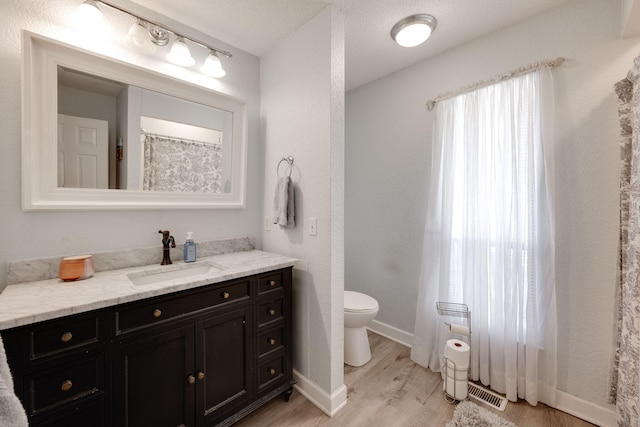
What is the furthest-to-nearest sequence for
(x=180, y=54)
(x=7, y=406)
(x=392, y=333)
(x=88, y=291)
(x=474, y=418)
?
(x=392, y=333), (x=180, y=54), (x=474, y=418), (x=88, y=291), (x=7, y=406)

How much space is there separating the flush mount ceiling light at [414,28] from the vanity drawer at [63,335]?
229 cm

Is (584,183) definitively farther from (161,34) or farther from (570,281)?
(161,34)

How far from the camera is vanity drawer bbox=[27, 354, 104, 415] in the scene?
93 cm

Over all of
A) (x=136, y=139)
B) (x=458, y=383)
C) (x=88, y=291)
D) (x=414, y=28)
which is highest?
(x=414, y=28)

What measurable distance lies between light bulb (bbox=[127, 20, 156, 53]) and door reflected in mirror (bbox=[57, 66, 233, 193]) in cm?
23

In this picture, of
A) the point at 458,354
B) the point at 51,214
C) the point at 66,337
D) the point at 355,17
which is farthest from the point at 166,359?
the point at 355,17

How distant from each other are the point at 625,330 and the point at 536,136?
111cm

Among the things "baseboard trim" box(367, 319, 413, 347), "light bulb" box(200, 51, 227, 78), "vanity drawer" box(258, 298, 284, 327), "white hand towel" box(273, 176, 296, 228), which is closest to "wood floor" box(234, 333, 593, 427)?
"baseboard trim" box(367, 319, 413, 347)

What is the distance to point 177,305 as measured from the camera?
1.24 metres

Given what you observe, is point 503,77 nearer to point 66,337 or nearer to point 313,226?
point 313,226

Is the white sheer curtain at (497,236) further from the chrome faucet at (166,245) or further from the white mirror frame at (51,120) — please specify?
the white mirror frame at (51,120)

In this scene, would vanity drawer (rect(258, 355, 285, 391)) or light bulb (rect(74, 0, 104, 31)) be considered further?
vanity drawer (rect(258, 355, 285, 391))

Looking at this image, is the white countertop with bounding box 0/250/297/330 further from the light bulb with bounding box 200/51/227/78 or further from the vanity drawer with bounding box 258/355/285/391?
the light bulb with bounding box 200/51/227/78

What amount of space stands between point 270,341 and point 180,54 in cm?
185
